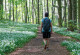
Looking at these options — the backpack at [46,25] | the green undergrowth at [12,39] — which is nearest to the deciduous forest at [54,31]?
the green undergrowth at [12,39]

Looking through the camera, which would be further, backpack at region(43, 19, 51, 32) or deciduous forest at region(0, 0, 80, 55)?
deciduous forest at region(0, 0, 80, 55)

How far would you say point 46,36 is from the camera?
7047 mm

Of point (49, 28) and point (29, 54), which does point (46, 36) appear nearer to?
point (49, 28)

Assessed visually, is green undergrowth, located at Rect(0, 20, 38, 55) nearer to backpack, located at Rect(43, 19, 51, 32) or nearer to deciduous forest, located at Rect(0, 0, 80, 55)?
deciduous forest, located at Rect(0, 0, 80, 55)

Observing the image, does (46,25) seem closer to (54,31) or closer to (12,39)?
(12,39)

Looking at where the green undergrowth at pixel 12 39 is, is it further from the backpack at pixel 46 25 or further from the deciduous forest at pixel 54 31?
the backpack at pixel 46 25

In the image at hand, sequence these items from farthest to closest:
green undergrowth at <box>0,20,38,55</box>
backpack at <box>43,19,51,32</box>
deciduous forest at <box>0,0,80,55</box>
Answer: deciduous forest at <box>0,0,80,55</box> → backpack at <box>43,19,51,32</box> → green undergrowth at <box>0,20,38,55</box>

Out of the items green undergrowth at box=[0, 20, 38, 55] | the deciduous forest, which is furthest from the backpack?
green undergrowth at box=[0, 20, 38, 55]

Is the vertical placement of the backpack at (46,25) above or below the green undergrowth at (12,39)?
above

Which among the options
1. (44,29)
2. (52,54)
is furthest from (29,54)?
(44,29)

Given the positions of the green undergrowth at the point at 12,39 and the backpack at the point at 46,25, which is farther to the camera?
the backpack at the point at 46,25

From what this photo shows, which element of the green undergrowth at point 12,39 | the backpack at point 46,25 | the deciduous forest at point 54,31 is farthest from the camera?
the deciduous forest at point 54,31

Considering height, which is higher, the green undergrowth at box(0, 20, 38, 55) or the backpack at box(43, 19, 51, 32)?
the backpack at box(43, 19, 51, 32)

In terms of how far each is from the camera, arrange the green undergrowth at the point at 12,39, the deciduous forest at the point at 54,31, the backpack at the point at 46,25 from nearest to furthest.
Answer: the green undergrowth at the point at 12,39
the backpack at the point at 46,25
the deciduous forest at the point at 54,31
